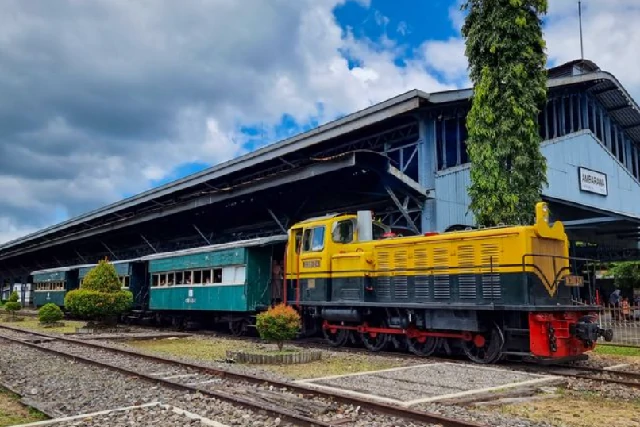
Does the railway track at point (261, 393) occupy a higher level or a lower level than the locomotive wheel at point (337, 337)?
lower

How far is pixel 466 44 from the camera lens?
18.8 metres

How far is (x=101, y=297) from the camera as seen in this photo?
22.4m

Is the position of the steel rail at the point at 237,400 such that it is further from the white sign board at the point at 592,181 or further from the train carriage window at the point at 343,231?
the white sign board at the point at 592,181

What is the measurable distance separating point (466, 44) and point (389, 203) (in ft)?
22.9

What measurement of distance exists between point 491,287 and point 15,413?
8.66 m

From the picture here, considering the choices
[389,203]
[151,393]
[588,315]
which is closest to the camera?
[151,393]

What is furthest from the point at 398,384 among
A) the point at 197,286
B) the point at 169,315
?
the point at 169,315

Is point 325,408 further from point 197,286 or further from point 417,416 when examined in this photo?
point 197,286

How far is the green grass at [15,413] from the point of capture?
717 cm

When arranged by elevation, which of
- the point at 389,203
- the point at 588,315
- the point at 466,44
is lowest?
the point at 588,315

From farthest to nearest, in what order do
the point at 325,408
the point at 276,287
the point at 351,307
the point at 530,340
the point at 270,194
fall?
1. the point at 270,194
2. the point at 276,287
3. the point at 351,307
4. the point at 530,340
5. the point at 325,408

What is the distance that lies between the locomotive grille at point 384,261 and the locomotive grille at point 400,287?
15.6 inches

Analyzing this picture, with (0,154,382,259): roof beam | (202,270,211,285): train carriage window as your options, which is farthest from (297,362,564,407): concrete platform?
(202,270,211,285): train carriage window

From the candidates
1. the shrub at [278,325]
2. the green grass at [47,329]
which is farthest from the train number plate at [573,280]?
the green grass at [47,329]
